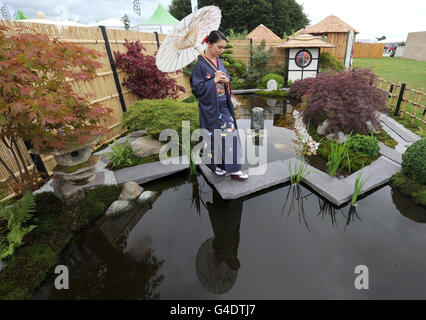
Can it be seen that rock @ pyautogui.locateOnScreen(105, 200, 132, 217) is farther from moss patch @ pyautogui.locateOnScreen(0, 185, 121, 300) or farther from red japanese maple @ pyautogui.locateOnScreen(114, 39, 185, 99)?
red japanese maple @ pyautogui.locateOnScreen(114, 39, 185, 99)

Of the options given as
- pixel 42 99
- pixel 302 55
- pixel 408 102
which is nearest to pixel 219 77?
pixel 42 99

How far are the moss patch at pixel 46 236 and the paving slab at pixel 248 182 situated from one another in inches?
61.0

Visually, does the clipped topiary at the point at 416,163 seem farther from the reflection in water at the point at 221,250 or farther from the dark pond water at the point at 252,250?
the reflection in water at the point at 221,250

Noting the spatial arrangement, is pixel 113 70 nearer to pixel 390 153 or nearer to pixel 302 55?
pixel 390 153

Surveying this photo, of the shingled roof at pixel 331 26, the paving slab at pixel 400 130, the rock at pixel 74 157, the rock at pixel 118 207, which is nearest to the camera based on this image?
the rock at pixel 74 157

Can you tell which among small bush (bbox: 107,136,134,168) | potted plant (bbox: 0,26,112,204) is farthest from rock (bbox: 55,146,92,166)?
small bush (bbox: 107,136,134,168)

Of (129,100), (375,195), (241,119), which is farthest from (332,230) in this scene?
(129,100)

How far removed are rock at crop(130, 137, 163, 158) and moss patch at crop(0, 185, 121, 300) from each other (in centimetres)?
103

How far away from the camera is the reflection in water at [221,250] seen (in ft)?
7.14

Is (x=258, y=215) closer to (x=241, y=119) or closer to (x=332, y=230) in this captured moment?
(x=332, y=230)

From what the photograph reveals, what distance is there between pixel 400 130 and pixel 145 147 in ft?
19.0

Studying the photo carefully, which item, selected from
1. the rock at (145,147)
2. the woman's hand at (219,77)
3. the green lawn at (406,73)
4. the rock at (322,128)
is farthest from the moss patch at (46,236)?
the green lawn at (406,73)

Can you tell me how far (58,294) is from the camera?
2.10 m
